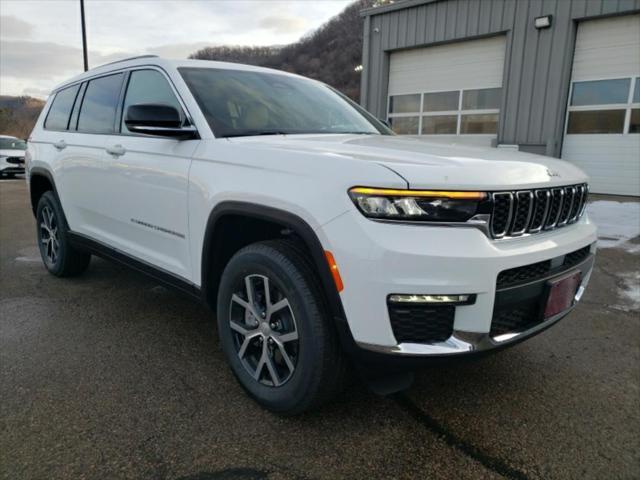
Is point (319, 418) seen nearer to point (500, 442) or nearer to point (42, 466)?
point (500, 442)

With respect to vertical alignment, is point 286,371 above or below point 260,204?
below

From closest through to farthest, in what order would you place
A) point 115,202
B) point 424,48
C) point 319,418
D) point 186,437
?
point 186,437 → point 319,418 → point 115,202 → point 424,48

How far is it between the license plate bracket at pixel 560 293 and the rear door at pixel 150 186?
1.85 meters

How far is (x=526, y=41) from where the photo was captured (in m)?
11.5

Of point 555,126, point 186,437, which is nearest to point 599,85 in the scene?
point 555,126

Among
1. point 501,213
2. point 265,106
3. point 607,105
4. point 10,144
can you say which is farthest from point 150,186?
point 10,144

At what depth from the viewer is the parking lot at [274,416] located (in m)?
2.02

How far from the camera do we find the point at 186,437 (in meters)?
2.19

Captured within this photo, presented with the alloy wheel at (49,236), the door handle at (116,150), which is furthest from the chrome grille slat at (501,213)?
the alloy wheel at (49,236)

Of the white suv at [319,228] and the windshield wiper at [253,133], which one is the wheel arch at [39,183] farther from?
the windshield wiper at [253,133]

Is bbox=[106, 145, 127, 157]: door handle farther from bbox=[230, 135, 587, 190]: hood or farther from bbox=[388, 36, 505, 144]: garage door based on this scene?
bbox=[388, 36, 505, 144]: garage door

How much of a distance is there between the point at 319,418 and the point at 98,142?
2.53 meters

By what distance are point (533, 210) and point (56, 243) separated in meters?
4.12

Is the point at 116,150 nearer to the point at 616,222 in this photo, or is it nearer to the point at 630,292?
the point at 630,292
